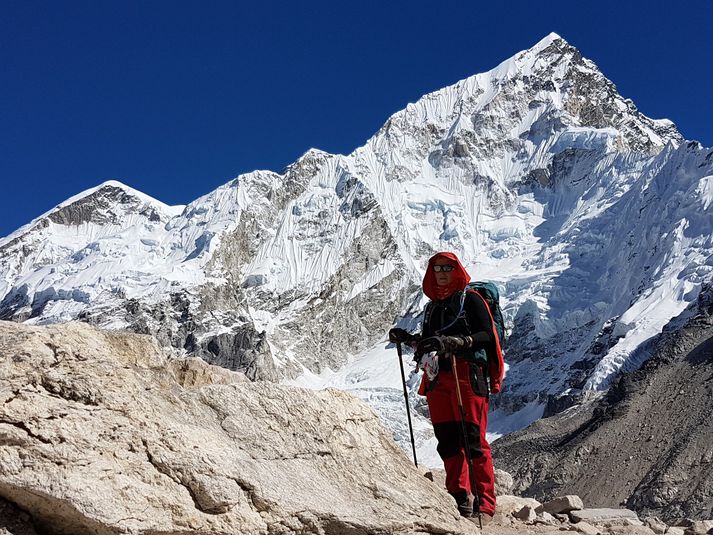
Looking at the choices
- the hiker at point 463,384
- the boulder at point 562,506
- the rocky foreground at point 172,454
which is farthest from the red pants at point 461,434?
the boulder at point 562,506

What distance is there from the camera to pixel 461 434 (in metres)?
5.54

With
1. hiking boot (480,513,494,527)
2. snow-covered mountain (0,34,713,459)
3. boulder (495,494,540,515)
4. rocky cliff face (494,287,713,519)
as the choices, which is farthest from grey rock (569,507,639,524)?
snow-covered mountain (0,34,713,459)

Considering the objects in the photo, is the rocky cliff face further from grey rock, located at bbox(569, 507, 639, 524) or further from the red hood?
the red hood

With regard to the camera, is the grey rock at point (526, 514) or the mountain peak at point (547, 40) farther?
the mountain peak at point (547, 40)

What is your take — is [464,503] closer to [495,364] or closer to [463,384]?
[463,384]

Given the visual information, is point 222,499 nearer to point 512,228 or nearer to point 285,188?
point 512,228

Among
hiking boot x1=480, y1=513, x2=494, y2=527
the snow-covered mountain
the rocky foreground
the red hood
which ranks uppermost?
the snow-covered mountain

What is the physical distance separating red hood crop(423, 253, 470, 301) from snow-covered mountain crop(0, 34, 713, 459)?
238ft

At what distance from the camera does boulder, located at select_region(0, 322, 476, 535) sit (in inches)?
126

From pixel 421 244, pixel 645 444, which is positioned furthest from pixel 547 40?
pixel 645 444

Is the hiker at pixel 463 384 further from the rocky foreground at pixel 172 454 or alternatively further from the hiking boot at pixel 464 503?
the rocky foreground at pixel 172 454

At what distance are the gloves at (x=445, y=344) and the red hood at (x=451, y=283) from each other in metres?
0.55

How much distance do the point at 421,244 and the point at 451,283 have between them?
142m

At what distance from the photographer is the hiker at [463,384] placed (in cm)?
544
